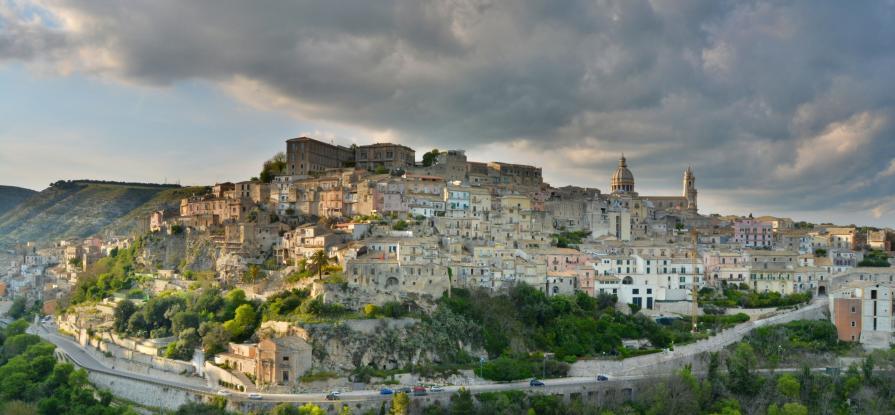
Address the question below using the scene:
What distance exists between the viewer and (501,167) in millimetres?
80188

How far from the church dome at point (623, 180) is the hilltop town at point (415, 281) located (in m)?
13.9

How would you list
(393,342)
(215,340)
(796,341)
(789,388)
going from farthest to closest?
1. (796,341)
2. (215,340)
3. (789,388)
4. (393,342)

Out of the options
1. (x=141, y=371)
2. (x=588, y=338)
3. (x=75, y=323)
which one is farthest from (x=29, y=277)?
(x=588, y=338)

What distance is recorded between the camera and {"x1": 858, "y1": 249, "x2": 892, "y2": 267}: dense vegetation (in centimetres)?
6675

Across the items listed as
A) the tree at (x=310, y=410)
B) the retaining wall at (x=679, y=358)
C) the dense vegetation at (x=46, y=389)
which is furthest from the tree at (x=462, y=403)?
the dense vegetation at (x=46, y=389)

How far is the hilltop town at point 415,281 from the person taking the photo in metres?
47.1

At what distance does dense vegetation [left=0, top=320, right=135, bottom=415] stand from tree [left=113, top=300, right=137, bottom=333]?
4.56m

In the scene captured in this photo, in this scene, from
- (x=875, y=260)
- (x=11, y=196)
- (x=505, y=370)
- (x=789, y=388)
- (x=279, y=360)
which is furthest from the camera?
(x=11, y=196)

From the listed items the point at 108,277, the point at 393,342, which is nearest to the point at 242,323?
the point at 393,342

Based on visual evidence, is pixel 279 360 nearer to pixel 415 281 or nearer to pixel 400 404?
pixel 400 404

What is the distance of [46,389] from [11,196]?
7415cm

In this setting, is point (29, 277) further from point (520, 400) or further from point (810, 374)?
point (810, 374)

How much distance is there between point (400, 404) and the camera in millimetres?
41500

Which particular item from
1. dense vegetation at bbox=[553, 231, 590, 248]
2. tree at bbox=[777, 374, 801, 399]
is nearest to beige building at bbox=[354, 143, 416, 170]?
dense vegetation at bbox=[553, 231, 590, 248]
